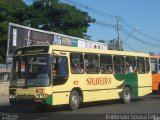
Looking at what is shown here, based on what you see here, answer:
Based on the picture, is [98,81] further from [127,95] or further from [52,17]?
[52,17]

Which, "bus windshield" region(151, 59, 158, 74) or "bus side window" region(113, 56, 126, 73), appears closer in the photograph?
"bus side window" region(113, 56, 126, 73)

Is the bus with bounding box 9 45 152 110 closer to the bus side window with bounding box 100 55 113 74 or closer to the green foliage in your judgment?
the bus side window with bounding box 100 55 113 74

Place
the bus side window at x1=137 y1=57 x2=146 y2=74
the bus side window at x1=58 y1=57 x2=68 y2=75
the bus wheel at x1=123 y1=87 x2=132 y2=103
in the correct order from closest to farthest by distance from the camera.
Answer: the bus side window at x1=58 y1=57 x2=68 y2=75
the bus wheel at x1=123 y1=87 x2=132 y2=103
the bus side window at x1=137 y1=57 x2=146 y2=74

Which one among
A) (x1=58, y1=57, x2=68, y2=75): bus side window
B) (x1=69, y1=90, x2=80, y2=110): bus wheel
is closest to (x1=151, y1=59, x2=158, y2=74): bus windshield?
(x1=69, y1=90, x2=80, y2=110): bus wheel

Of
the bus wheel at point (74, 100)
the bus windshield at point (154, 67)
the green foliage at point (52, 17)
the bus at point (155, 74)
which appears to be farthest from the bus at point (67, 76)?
the green foliage at point (52, 17)

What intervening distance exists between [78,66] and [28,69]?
2.48 m

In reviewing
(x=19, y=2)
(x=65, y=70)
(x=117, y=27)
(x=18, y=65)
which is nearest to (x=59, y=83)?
(x=65, y=70)

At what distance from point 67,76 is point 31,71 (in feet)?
5.05

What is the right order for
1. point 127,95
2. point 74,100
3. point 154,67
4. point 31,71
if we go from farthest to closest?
point 154,67 → point 127,95 → point 74,100 → point 31,71

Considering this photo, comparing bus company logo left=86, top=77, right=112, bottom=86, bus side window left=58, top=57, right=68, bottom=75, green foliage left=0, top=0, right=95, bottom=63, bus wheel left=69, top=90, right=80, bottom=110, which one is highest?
green foliage left=0, top=0, right=95, bottom=63

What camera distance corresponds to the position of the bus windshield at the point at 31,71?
1761 cm

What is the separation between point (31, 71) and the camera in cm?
1792

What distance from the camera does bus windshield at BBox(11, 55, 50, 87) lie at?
17609 mm

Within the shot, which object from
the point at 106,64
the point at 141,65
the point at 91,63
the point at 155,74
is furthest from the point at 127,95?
the point at 155,74
